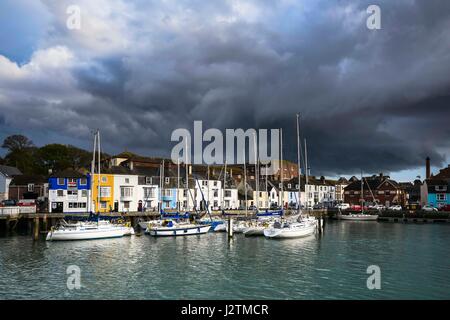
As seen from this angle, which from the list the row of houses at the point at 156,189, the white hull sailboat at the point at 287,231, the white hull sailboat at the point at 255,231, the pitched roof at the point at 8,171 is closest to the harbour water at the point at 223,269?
the white hull sailboat at the point at 287,231

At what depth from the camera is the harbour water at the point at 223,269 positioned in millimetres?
22344

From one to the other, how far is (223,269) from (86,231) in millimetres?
22276

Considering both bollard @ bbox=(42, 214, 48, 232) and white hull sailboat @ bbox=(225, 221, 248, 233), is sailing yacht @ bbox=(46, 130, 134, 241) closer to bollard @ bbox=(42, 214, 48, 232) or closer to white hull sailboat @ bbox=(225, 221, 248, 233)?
bollard @ bbox=(42, 214, 48, 232)

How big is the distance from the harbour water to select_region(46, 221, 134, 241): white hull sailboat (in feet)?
4.49

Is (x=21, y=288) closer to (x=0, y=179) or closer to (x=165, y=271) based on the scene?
(x=165, y=271)

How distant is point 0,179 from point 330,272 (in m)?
78.0

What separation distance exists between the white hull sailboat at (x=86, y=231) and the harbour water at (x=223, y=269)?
1.37 m

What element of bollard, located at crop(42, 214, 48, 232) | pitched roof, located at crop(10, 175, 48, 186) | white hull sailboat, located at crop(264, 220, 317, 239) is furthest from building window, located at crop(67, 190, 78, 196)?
white hull sailboat, located at crop(264, 220, 317, 239)

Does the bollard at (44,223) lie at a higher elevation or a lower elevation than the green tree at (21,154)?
lower

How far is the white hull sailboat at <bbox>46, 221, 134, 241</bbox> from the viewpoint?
43.5 meters

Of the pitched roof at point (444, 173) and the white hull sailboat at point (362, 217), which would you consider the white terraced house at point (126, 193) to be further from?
the pitched roof at point (444, 173)

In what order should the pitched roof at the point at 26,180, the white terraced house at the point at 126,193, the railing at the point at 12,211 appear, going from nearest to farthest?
the railing at the point at 12,211 < the white terraced house at the point at 126,193 < the pitched roof at the point at 26,180

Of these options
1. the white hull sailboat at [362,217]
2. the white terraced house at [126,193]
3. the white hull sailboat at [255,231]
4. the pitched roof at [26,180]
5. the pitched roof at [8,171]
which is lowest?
the white hull sailboat at [362,217]

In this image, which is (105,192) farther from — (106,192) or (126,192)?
(126,192)
